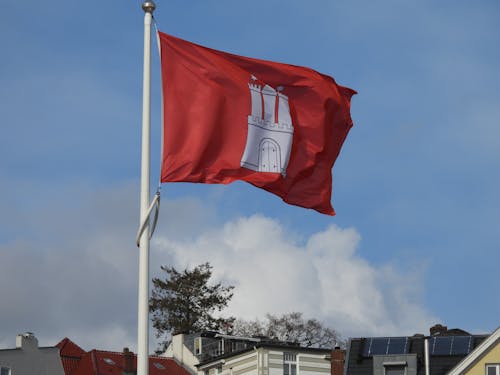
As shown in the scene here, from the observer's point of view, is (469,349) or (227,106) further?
(469,349)

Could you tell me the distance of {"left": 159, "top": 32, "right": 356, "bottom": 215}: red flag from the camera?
80.8 ft

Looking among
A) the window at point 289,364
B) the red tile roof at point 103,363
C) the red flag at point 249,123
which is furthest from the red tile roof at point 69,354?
the red flag at point 249,123

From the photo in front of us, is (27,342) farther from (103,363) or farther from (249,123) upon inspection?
(249,123)

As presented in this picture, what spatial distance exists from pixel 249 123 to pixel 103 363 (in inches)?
2632

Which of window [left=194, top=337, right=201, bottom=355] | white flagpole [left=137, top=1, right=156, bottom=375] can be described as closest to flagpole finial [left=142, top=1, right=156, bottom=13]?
white flagpole [left=137, top=1, right=156, bottom=375]

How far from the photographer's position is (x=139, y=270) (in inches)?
897

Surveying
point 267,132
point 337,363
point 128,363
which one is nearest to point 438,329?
point 337,363

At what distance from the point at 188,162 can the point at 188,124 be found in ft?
2.95

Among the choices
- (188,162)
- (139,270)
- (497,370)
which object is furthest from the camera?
(497,370)

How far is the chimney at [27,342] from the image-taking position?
8444 centimetres

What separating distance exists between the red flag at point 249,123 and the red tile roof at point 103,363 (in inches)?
2500

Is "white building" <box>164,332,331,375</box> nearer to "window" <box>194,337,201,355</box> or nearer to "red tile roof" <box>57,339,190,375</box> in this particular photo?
"window" <box>194,337,201,355</box>

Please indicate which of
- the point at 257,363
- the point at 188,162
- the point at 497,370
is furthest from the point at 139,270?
the point at 257,363

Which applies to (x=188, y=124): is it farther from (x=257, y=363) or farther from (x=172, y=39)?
(x=257, y=363)
